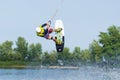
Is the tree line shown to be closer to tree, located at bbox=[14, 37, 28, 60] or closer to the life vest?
tree, located at bbox=[14, 37, 28, 60]

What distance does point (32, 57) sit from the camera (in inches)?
3499

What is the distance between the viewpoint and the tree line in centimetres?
7812

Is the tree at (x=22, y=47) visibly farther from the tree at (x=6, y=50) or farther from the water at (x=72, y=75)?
the water at (x=72, y=75)

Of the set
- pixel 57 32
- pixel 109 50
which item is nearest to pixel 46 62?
pixel 109 50

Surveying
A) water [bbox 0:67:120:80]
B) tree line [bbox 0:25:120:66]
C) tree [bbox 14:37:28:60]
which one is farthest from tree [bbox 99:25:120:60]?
water [bbox 0:67:120:80]

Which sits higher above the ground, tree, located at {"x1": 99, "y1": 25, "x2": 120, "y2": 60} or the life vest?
tree, located at {"x1": 99, "y1": 25, "x2": 120, "y2": 60}

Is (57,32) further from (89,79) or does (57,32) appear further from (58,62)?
(58,62)

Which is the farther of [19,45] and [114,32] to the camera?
[19,45]

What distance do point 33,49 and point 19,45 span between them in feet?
9.38

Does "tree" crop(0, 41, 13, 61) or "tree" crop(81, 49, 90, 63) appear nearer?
"tree" crop(81, 49, 90, 63)

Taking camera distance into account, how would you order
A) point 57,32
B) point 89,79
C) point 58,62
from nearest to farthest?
point 57,32 < point 89,79 < point 58,62

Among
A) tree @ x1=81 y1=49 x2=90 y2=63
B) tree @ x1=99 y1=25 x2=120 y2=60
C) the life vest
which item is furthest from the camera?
tree @ x1=81 y1=49 x2=90 y2=63

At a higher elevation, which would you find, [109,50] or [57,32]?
[109,50]

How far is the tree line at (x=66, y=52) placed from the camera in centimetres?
7812
